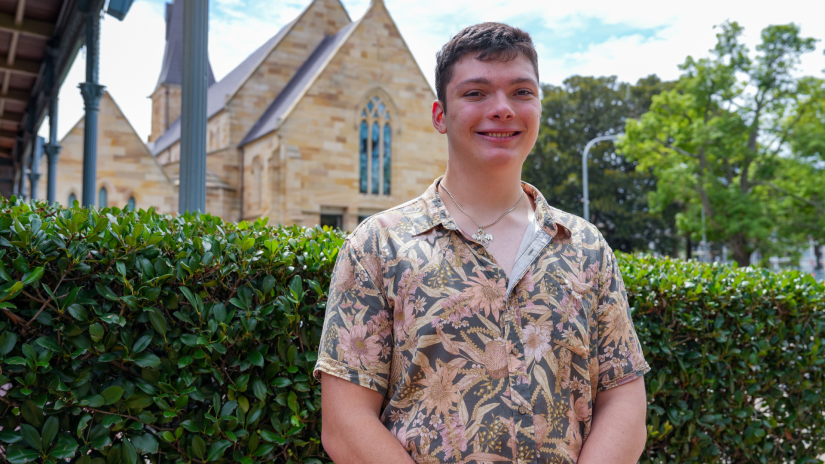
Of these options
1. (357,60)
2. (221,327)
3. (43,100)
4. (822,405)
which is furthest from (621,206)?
(221,327)

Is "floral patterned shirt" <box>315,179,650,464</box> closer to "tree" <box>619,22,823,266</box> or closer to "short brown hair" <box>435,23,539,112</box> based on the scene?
"short brown hair" <box>435,23,539,112</box>

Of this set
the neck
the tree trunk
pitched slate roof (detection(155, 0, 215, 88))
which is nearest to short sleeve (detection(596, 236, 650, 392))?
the neck

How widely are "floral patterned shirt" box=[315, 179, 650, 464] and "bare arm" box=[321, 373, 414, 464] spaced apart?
0.04 meters

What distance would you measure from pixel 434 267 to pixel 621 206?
141 ft

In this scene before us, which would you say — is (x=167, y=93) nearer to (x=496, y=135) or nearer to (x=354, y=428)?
(x=496, y=135)

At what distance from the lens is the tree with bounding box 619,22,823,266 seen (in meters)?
25.6

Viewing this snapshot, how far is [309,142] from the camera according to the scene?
2708 cm

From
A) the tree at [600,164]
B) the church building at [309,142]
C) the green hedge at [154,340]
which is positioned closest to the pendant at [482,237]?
the green hedge at [154,340]

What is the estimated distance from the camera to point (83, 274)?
7.54 ft

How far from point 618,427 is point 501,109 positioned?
3.33 ft

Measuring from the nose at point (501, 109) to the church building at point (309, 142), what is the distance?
23.6m

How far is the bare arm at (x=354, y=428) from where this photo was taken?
1.55m

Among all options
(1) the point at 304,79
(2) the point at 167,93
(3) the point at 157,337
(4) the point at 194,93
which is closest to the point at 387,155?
(1) the point at 304,79

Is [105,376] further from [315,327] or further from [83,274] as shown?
[315,327]
